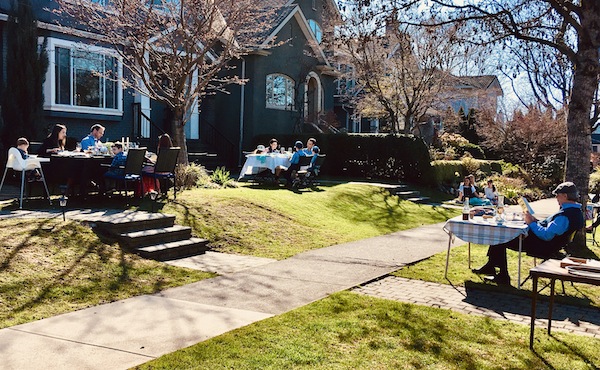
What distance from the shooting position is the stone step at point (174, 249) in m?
8.61

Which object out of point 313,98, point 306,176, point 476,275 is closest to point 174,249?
point 476,275

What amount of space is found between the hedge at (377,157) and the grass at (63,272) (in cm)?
1453

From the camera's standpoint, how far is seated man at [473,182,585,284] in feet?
23.1

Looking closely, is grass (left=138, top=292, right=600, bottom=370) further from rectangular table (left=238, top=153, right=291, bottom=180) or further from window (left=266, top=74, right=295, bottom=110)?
window (left=266, top=74, right=295, bottom=110)

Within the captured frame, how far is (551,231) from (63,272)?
19.4 ft

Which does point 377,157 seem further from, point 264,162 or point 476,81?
point 476,81

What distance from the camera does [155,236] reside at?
9.16 m

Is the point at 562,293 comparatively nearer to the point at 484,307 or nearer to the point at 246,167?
the point at 484,307

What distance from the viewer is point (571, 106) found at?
10.4 metres

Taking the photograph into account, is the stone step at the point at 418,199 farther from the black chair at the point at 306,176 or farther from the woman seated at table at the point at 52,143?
the woman seated at table at the point at 52,143

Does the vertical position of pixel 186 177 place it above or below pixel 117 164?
below

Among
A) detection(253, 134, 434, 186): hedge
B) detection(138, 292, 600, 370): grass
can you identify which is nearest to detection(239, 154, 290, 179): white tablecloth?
detection(253, 134, 434, 186): hedge

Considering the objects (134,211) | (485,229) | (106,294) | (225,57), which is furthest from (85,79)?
(485,229)

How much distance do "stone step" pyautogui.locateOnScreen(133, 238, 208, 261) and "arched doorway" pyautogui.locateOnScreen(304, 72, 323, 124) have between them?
20152 mm
